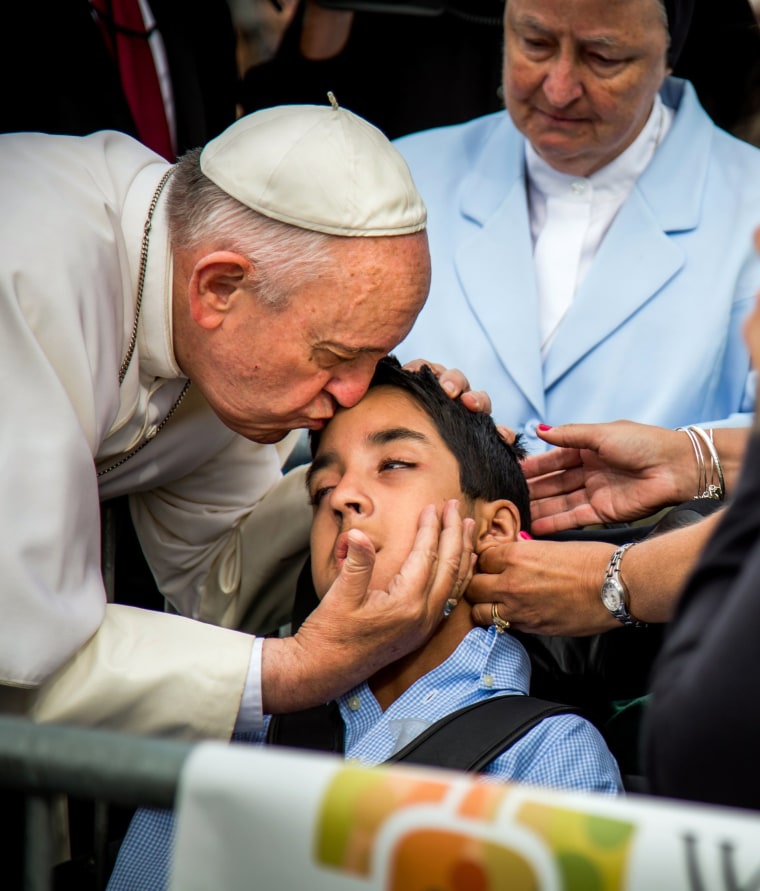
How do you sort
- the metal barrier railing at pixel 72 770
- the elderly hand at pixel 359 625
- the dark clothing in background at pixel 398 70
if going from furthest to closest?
the dark clothing in background at pixel 398 70 → the elderly hand at pixel 359 625 → the metal barrier railing at pixel 72 770

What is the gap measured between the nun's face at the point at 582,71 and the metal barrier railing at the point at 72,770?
7.92ft

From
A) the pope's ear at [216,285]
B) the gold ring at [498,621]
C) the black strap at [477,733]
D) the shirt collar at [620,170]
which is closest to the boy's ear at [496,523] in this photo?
the gold ring at [498,621]

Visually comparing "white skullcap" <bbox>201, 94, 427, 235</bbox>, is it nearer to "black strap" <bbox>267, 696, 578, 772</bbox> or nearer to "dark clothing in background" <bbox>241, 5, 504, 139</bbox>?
"black strap" <bbox>267, 696, 578, 772</bbox>

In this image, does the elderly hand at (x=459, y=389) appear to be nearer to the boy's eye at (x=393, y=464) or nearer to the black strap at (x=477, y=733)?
the boy's eye at (x=393, y=464)

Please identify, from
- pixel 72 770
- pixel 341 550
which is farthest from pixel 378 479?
pixel 72 770

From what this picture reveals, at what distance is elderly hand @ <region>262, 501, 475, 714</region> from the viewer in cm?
248

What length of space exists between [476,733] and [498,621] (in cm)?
41

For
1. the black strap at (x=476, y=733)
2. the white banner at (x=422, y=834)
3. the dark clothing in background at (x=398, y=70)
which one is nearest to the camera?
the white banner at (x=422, y=834)

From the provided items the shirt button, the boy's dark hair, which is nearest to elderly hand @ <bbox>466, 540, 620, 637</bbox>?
the boy's dark hair

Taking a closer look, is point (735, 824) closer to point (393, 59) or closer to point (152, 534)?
point (152, 534)

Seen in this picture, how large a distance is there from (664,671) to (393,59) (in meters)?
3.65

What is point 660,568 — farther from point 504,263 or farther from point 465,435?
point 504,263

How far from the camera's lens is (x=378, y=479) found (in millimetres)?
2682

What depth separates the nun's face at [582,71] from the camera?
10.8 feet
